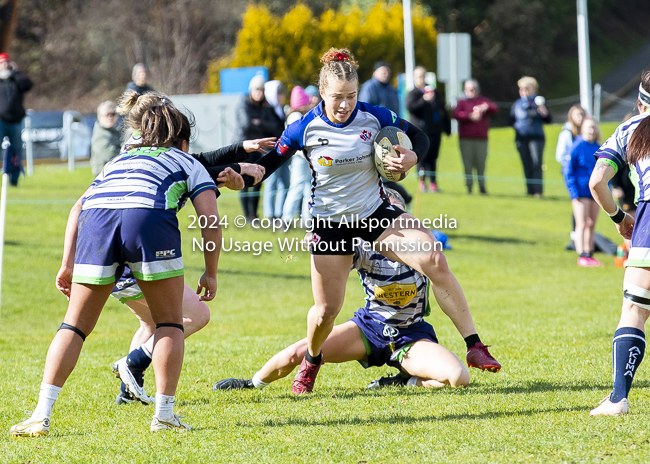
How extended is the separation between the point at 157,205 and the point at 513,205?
13.9m

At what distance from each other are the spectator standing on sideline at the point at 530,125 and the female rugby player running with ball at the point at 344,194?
472 inches

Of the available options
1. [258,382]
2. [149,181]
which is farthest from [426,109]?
[149,181]

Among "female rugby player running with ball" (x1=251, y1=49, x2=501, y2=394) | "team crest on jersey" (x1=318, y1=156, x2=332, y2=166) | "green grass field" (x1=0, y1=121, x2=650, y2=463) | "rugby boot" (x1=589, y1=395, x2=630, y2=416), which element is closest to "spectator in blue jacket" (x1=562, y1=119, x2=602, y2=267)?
"green grass field" (x1=0, y1=121, x2=650, y2=463)

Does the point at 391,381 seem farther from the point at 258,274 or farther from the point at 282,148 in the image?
the point at 258,274

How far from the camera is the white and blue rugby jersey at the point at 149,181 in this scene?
3.98 metres

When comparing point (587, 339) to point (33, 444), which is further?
point (587, 339)

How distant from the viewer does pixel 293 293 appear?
10609 mm

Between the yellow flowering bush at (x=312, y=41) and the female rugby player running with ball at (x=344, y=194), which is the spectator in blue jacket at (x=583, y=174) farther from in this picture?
the yellow flowering bush at (x=312, y=41)

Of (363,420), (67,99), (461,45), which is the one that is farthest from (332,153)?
(67,99)

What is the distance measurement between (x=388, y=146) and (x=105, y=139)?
6.51 m


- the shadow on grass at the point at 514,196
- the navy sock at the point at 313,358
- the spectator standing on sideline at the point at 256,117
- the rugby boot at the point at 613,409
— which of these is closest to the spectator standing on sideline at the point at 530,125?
the shadow on grass at the point at 514,196

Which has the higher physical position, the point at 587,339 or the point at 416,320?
the point at 416,320

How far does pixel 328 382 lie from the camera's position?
5.58 metres

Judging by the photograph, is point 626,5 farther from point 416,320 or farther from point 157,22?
point 416,320
